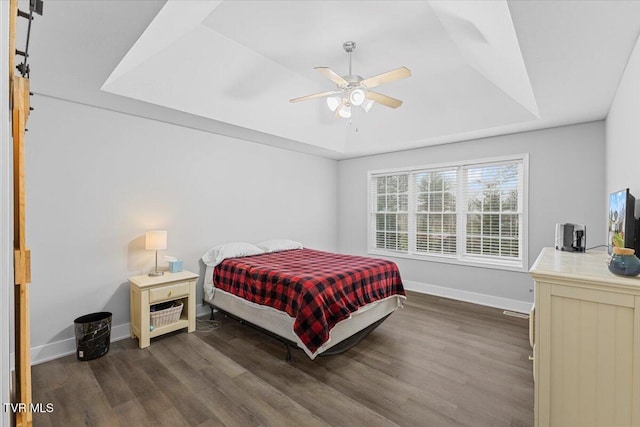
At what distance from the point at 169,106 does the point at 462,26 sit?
2.80 metres

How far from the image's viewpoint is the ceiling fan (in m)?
2.43

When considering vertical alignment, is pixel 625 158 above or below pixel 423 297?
above

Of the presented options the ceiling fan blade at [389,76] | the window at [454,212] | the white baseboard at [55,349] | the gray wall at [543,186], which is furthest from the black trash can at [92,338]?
the gray wall at [543,186]

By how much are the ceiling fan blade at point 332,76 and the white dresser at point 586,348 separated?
6.64 feet

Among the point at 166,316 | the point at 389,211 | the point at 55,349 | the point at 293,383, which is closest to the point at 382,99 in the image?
the point at 293,383

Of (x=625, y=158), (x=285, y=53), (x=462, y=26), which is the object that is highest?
(x=285, y=53)

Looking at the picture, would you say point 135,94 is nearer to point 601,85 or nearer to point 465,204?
point 601,85

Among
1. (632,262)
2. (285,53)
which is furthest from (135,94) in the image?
(632,262)

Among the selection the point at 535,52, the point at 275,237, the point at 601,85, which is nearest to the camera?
the point at 535,52

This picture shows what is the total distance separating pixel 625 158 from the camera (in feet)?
7.36

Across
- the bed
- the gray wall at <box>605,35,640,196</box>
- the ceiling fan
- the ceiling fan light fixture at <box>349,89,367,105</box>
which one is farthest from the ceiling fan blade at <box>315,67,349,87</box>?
the gray wall at <box>605,35,640,196</box>

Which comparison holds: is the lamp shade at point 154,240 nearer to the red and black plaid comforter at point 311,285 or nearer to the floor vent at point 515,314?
the red and black plaid comforter at point 311,285

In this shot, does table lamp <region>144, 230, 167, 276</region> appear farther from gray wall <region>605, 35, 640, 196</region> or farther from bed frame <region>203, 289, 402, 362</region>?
gray wall <region>605, 35, 640, 196</region>

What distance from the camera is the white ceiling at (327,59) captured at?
72.0 inches
